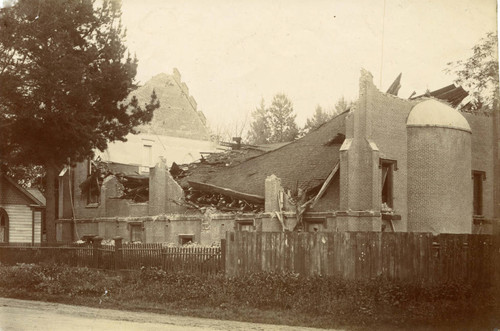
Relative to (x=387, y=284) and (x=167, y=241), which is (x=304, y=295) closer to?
(x=387, y=284)

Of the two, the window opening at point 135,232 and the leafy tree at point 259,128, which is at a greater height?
the leafy tree at point 259,128

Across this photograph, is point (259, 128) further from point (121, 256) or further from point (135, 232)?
point (121, 256)

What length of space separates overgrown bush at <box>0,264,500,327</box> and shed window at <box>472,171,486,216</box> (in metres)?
11.4

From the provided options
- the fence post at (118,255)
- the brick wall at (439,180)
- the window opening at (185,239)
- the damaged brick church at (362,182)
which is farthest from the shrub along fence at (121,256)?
the brick wall at (439,180)

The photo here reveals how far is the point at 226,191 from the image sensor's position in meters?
33.5

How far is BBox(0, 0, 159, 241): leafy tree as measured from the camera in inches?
1206

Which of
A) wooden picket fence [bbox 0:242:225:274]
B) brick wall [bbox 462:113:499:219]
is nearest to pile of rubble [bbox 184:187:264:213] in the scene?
wooden picket fence [bbox 0:242:225:274]

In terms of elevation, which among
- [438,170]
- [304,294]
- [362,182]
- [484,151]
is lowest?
[304,294]

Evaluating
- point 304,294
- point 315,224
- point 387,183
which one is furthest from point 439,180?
point 304,294

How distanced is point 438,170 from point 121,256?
1348 cm

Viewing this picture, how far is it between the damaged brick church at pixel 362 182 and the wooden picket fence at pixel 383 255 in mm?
4107

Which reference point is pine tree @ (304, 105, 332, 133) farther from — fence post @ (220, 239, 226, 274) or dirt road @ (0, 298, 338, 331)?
dirt road @ (0, 298, 338, 331)

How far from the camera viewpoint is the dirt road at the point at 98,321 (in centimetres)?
1702

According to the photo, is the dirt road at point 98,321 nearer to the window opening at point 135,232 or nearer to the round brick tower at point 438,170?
the round brick tower at point 438,170
